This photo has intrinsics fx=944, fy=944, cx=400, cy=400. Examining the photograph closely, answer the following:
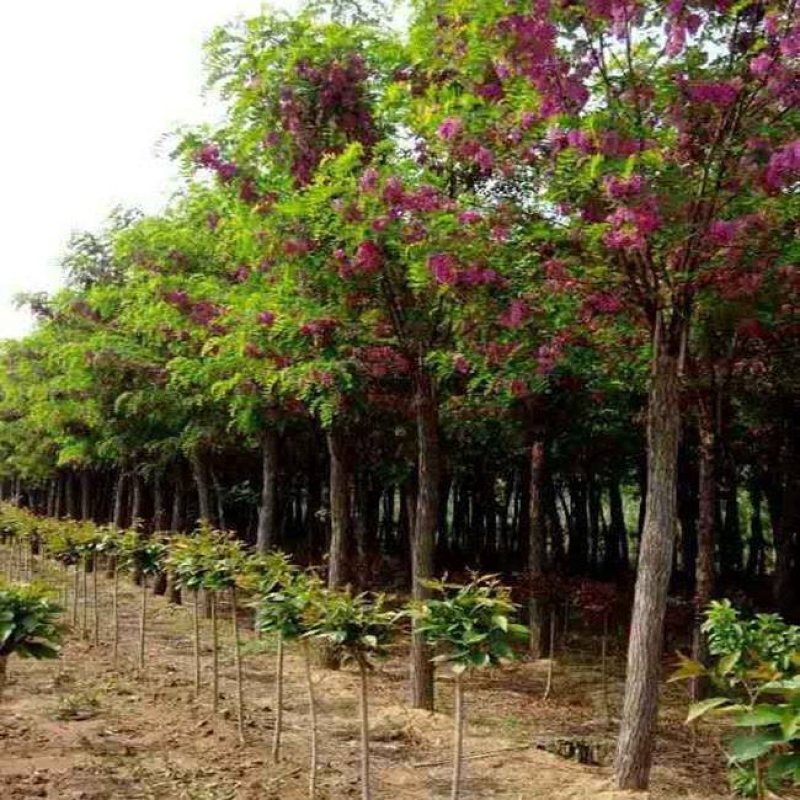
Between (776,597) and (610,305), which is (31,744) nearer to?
(610,305)

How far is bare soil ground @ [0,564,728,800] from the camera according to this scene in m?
8.52

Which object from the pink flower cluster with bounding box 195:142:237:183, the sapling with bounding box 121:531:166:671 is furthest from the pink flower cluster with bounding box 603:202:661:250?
the sapling with bounding box 121:531:166:671

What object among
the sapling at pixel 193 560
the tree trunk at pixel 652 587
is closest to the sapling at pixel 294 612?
the sapling at pixel 193 560

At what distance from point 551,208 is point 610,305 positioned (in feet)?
3.80

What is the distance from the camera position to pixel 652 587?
27.9 ft

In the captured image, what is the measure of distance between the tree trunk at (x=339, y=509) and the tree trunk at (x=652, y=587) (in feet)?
21.6

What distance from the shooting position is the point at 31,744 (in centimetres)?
957

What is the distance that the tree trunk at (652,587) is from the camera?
8359 millimetres

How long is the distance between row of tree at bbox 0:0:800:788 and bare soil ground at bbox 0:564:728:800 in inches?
47.0

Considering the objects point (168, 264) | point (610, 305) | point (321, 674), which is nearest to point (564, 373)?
point (610, 305)

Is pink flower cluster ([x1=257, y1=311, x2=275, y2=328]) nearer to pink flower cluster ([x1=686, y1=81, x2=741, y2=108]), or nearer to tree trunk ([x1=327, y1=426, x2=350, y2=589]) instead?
tree trunk ([x1=327, y1=426, x2=350, y2=589])

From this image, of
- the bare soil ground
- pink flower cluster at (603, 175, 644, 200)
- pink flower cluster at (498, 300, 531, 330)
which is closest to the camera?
pink flower cluster at (603, 175, 644, 200)

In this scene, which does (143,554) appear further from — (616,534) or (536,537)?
(616,534)

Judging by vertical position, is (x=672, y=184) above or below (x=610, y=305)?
above
